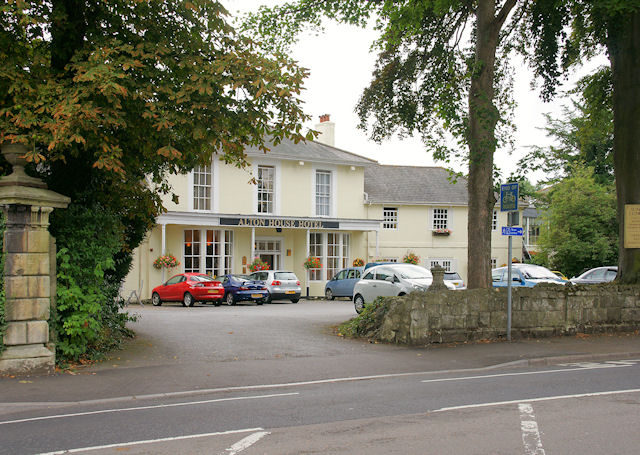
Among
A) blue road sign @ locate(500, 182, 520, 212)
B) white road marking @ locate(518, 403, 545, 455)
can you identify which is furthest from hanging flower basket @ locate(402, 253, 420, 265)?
white road marking @ locate(518, 403, 545, 455)

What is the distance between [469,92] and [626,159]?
187 inches

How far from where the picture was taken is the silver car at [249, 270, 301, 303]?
28.4 meters

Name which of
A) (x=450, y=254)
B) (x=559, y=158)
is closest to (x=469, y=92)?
(x=450, y=254)

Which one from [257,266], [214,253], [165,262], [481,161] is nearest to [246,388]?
[481,161]

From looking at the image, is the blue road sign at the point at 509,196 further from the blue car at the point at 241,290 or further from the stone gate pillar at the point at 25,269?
the blue car at the point at 241,290

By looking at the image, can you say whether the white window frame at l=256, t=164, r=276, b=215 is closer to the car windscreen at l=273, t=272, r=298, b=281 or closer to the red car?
the car windscreen at l=273, t=272, r=298, b=281

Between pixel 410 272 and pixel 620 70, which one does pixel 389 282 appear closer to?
pixel 410 272

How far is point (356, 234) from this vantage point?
35906 mm

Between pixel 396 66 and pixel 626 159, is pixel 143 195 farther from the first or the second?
pixel 626 159

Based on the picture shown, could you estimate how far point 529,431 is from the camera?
6.49 m

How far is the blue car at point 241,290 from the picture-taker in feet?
88.8

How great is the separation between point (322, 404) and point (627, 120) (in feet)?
41.8

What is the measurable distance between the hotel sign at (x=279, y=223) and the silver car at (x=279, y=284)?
337 cm

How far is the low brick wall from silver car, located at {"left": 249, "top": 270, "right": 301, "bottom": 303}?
47.2ft
